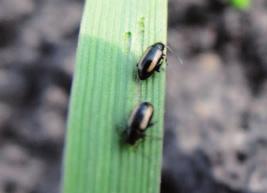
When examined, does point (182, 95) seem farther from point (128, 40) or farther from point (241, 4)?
point (128, 40)

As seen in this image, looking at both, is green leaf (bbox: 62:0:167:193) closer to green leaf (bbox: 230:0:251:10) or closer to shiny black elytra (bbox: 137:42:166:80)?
shiny black elytra (bbox: 137:42:166:80)

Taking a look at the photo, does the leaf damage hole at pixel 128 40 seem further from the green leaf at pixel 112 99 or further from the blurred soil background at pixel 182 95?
the blurred soil background at pixel 182 95

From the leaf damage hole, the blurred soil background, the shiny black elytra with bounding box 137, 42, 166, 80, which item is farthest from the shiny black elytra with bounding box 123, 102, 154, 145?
the blurred soil background

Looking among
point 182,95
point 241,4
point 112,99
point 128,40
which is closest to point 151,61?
point 128,40

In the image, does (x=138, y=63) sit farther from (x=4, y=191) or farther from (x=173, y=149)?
(x=4, y=191)

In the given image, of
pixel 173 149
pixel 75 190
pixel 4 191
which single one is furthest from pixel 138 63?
pixel 4 191

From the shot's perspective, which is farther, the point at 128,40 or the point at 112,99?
the point at 128,40

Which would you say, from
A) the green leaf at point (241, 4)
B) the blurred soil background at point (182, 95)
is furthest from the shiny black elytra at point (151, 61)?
the green leaf at point (241, 4)
